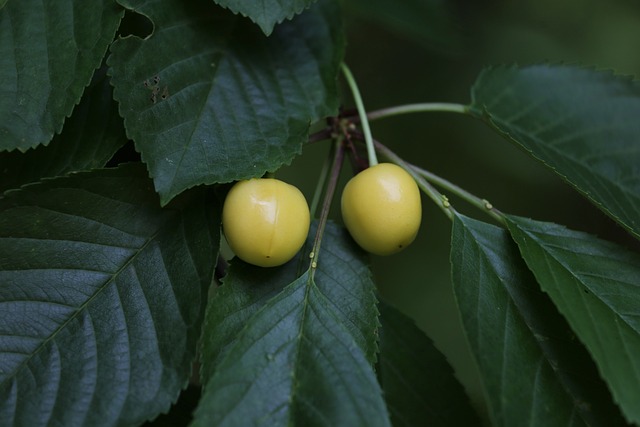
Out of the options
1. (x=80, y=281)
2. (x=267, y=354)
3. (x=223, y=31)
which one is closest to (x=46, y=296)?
(x=80, y=281)

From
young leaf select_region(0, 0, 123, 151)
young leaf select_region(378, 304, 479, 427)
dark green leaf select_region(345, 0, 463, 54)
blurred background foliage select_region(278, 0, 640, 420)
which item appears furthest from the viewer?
blurred background foliage select_region(278, 0, 640, 420)

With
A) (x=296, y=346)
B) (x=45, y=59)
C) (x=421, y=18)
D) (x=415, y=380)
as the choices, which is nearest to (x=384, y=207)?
(x=296, y=346)

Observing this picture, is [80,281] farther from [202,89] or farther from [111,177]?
[202,89]

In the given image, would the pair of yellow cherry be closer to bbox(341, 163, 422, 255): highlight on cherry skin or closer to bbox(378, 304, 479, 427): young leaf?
bbox(341, 163, 422, 255): highlight on cherry skin

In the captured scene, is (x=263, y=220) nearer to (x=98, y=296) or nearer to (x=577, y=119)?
(x=98, y=296)

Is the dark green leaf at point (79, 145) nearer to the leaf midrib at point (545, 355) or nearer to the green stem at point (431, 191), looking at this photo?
the green stem at point (431, 191)

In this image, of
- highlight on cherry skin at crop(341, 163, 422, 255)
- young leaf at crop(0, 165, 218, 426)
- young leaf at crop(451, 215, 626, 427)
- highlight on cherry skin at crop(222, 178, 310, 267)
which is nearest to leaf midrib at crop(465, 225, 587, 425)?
young leaf at crop(451, 215, 626, 427)

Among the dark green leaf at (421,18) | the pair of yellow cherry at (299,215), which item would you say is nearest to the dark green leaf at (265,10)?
the pair of yellow cherry at (299,215)
